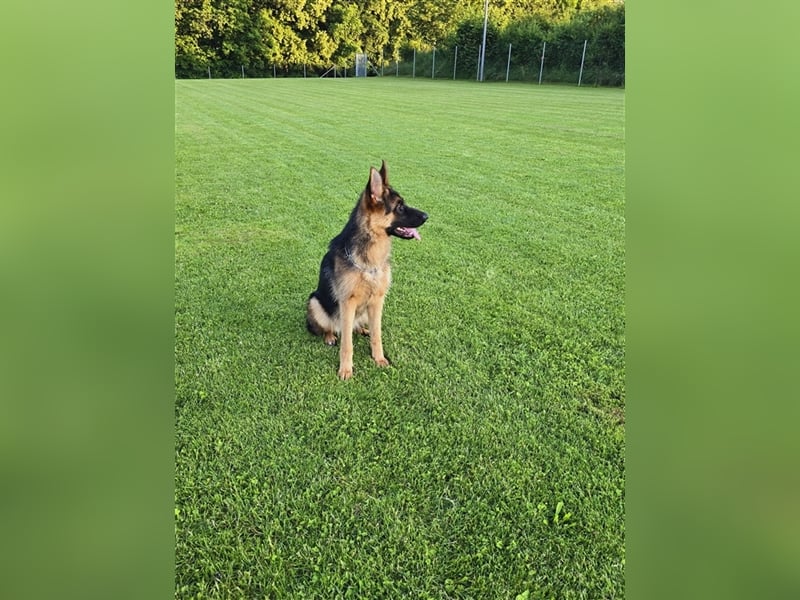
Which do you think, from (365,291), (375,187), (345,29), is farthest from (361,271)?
(345,29)

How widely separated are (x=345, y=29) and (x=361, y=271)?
91cm

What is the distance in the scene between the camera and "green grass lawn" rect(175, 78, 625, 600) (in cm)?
135

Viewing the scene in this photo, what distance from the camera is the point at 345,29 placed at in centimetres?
144

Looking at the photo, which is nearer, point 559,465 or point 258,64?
point 258,64

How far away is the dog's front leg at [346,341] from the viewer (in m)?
2.14

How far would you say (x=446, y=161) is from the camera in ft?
9.97

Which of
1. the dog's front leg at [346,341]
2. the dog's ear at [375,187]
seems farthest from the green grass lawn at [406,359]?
the dog's ear at [375,187]

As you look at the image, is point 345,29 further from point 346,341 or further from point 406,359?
point 406,359
